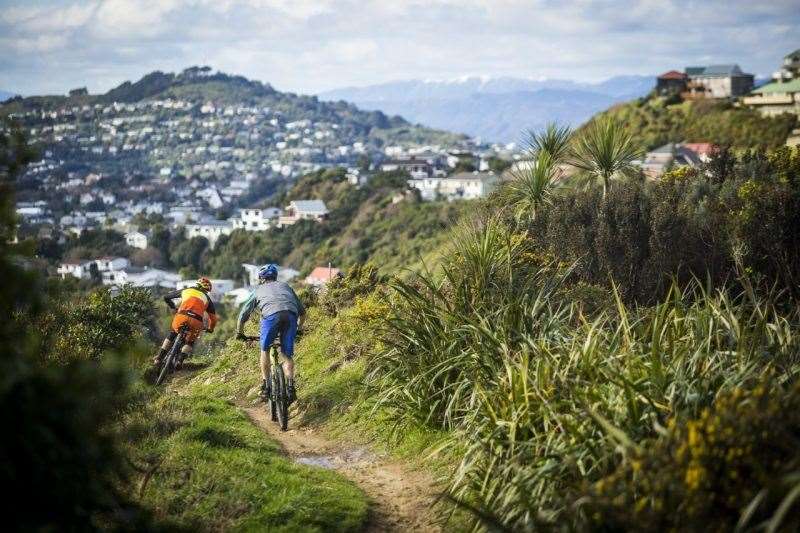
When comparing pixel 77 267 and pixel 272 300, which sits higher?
pixel 272 300

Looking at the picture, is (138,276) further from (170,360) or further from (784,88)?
(170,360)

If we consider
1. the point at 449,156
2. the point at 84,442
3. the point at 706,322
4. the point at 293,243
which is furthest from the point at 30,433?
the point at 449,156

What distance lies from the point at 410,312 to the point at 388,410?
1.00m

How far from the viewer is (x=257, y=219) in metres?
108

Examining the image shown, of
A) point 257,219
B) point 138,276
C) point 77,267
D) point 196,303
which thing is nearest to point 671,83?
point 257,219

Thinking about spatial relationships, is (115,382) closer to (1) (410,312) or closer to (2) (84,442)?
(2) (84,442)

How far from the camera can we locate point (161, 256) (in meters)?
91.4

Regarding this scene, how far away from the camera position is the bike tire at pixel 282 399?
335 inches

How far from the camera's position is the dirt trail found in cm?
566

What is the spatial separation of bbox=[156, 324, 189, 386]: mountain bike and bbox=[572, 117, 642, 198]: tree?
29.7 feet

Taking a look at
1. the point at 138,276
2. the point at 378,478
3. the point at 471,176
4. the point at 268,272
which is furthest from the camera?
the point at 471,176

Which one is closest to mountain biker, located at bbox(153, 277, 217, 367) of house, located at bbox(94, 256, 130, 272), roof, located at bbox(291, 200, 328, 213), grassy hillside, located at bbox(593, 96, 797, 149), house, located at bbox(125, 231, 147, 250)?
grassy hillside, located at bbox(593, 96, 797, 149)

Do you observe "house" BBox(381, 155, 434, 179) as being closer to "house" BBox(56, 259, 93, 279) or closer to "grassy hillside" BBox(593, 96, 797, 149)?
"grassy hillside" BBox(593, 96, 797, 149)

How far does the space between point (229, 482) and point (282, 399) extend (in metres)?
2.78
